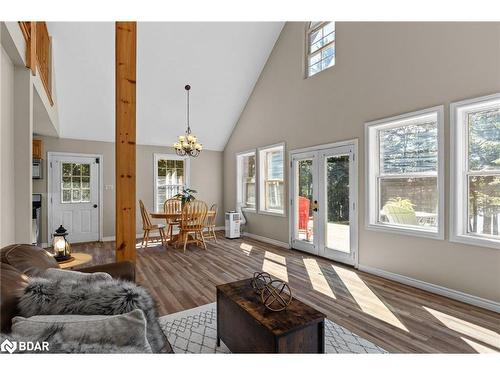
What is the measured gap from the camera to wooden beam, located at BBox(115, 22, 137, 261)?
2.50 meters

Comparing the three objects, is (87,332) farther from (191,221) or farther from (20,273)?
(191,221)

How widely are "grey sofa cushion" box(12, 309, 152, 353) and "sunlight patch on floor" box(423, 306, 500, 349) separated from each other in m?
2.60

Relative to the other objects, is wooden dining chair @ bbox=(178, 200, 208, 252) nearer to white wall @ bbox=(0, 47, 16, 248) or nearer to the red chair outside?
the red chair outside

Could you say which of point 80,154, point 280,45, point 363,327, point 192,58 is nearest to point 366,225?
point 363,327

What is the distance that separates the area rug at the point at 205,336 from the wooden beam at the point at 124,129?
0.83 m

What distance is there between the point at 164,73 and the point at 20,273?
16.1 feet

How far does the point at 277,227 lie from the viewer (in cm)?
579

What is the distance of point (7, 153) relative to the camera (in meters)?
2.47

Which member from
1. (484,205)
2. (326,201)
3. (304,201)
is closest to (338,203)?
(326,201)

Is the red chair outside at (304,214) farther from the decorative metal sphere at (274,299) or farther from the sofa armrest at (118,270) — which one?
the sofa armrest at (118,270)

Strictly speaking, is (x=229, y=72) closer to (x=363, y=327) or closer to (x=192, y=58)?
(x=192, y=58)

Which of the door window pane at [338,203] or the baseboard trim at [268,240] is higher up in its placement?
the door window pane at [338,203]

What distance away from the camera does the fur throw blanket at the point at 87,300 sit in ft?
4.07

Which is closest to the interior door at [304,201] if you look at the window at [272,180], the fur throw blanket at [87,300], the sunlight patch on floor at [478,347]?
the window at [272,180]
